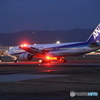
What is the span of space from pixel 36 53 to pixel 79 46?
956 centimetres

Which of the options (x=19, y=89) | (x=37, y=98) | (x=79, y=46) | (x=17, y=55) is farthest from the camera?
(x=17, y=55)

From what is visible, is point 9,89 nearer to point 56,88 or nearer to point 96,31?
point 56,88

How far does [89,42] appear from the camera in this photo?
206 ft

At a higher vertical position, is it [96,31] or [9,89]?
[96,31]

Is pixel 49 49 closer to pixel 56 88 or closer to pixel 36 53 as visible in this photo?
pixel 36 53

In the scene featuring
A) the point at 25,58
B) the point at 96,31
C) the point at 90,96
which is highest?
the point at 96,31

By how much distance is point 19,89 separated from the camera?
1962 centimetres

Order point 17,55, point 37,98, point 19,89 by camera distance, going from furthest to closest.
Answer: point 17,55
point 19,89
point 37,98

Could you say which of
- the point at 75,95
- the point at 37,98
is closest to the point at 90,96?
the point at 75,95

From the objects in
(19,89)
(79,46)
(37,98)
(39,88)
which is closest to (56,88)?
(39,88)

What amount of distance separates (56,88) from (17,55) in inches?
2014

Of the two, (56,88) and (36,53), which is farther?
(36,53)

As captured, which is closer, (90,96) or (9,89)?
(90,96)

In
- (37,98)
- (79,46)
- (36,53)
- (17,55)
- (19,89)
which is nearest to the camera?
(37,98)
